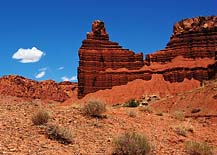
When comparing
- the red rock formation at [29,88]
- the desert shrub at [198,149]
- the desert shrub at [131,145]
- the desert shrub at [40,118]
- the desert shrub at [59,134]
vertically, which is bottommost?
the desert shrub at [198,149]

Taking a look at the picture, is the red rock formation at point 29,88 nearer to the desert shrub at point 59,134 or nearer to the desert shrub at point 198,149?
the desert shrub at point 198,149

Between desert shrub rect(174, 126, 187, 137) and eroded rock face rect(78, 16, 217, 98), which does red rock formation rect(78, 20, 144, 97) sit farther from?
desert shrub rect(174, 126, 187, 137)

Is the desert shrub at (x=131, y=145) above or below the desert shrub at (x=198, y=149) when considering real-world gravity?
above

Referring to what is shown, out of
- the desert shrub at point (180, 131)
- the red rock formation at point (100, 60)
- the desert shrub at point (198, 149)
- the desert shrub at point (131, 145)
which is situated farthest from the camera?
the red rock formation at point (100, 60)

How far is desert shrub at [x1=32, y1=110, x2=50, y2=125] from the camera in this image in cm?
1168

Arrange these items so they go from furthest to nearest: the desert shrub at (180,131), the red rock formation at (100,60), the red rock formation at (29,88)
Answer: the red rock formation at (29,88), the red rock formation at (100,60), the desert shrub at (180,131)

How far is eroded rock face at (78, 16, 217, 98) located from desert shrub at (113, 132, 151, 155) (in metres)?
78.4

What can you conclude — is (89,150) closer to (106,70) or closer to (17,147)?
(17,147)

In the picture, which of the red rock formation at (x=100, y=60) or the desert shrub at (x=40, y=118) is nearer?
the desert shrub at (x=40, y=118)

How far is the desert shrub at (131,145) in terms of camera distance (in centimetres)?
1034

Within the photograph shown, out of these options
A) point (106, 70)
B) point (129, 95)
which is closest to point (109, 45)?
point (106, 70)

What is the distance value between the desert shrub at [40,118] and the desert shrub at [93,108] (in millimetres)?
2609

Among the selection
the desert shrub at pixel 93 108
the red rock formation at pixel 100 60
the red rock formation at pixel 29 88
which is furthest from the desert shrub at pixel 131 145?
the red rock formation at pixel 29 88

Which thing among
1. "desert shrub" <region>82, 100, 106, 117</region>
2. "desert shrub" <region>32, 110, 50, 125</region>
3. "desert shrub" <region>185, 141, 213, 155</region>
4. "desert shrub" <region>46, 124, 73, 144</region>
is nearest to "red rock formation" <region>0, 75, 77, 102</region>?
"desert shrub" <region>82, 100, 106, 117</region>
